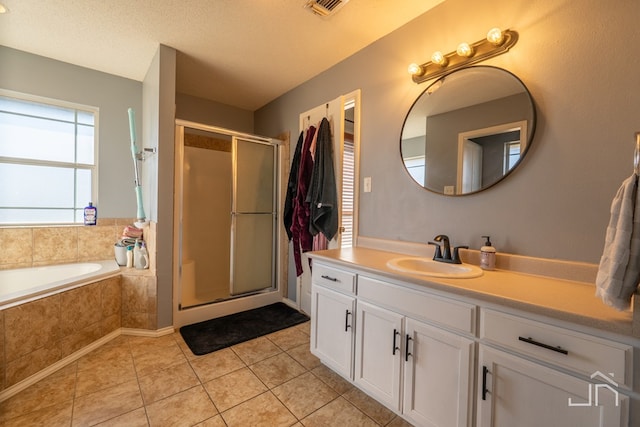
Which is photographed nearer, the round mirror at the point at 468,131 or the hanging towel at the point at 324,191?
the round mirror at the point at 468,131

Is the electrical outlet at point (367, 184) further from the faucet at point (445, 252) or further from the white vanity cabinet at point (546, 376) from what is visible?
the white vanity cabinet at point (546, 376)

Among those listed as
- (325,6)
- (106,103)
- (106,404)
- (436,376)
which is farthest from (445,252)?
(106,103)

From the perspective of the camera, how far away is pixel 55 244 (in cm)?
246

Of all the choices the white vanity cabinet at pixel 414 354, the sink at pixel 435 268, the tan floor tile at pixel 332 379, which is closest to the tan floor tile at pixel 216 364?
the tan floor tile at pixel 332 379

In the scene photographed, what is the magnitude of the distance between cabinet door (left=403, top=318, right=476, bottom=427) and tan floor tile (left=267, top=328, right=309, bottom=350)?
1.09 m

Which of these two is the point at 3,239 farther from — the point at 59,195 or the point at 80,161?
the point at 80,161

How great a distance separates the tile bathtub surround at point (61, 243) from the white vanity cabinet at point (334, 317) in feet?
5.11

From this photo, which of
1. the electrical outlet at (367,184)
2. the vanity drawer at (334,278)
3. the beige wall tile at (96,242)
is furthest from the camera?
the beige wall tile at (96,242)

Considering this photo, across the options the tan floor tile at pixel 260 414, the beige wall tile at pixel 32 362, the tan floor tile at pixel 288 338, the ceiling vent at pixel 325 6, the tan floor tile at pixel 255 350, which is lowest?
Result: the tan floor tile at pixel 255 350

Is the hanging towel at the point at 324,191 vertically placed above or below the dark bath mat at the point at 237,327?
above

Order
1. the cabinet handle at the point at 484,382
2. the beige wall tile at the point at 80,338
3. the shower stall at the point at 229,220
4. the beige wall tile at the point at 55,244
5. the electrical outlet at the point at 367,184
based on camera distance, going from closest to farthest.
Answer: the cabinet handle at the point at 484,382, the beige wall tile at the point at 80,338, the electrical outlet at the point at 367,184, the beige wall tile at the point at 55,244, the shower stall at the point at 229,220

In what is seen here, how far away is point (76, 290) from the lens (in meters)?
1.89

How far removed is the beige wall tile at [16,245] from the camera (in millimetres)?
2268

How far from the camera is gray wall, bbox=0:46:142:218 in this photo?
95.1 inches
